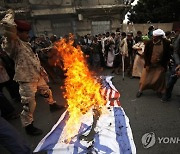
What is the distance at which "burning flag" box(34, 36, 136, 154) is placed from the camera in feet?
13.5

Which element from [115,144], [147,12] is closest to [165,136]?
[115,144]

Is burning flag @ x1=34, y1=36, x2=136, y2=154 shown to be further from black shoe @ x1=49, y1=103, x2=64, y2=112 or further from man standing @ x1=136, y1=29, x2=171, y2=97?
man standing @ x1=136, y1=29, x2=171, y2=97

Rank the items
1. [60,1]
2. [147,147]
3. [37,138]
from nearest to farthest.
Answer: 1. [147,147]
2. [37,138]
3. [60,1]

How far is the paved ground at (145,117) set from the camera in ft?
13.7

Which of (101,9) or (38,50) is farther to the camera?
(101,9)

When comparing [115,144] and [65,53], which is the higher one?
[65,53]

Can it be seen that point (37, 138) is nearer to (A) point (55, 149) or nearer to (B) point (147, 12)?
(A) point (55, 149)

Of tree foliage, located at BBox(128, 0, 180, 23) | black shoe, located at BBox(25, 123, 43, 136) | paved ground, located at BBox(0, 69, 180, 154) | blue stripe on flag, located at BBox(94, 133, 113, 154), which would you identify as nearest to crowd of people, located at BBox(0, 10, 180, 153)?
black shoe, located at BBox(25, 123, 43, 136)

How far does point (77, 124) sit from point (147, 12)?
25.1m

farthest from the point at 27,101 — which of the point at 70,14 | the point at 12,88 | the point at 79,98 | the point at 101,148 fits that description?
the point at 70,14

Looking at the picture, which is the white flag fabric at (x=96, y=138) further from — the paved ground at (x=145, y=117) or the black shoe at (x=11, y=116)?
the black shoe at (x=11, y=116)

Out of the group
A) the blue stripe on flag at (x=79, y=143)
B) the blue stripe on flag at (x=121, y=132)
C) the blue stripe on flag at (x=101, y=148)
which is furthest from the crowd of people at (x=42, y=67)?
the blue stripe on flag at (x=121, y=132)

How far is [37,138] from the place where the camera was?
4.75 m

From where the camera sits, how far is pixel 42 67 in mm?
5816
